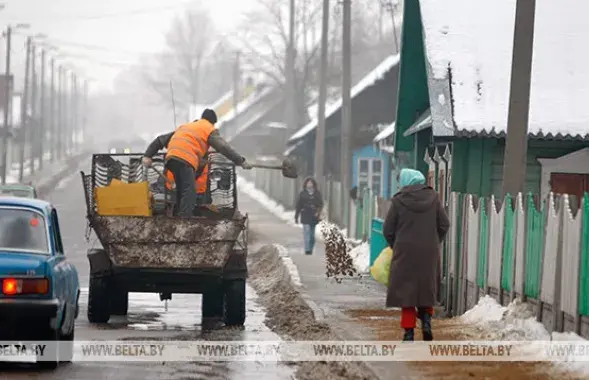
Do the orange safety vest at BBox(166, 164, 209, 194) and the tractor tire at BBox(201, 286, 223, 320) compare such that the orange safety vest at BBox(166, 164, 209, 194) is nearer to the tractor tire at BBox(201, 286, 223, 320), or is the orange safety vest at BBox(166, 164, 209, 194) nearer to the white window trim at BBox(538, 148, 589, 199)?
the tractor tire at BBox(201, 286, 223, 320)

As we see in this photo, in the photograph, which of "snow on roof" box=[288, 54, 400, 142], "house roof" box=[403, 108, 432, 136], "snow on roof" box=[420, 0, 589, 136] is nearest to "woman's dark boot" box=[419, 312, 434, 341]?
"snow on roof" box=[420, 0, 589, 136]

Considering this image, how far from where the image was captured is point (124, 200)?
59.0 ft

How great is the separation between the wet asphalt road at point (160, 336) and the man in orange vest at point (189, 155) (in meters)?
1.24

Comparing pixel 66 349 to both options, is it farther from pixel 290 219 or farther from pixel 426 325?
pixel 290 219

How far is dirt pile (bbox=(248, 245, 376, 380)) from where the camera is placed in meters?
13.0

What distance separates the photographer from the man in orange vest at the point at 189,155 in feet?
59.6

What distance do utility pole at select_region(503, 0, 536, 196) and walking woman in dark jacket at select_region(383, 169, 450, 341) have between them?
3796 mm

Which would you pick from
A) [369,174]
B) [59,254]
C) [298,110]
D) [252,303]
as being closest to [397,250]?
[59,254]

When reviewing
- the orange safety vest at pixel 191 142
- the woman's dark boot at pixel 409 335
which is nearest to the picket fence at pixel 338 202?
the orange safety vest at pixel 191 142

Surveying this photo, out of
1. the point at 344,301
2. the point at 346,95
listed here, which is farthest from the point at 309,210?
the point at 344,301

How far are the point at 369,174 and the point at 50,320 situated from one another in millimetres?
46874

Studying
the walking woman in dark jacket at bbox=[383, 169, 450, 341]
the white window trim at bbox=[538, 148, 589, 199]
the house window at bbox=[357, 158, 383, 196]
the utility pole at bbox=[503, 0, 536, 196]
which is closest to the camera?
the walking woman in dark jacket at bbox=[383, 169, 450, 341]

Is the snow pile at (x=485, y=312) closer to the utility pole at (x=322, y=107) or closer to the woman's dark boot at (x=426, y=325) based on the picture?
the woman's dark boot at (x=426, y=325)

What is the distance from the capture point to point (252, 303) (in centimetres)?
2259
